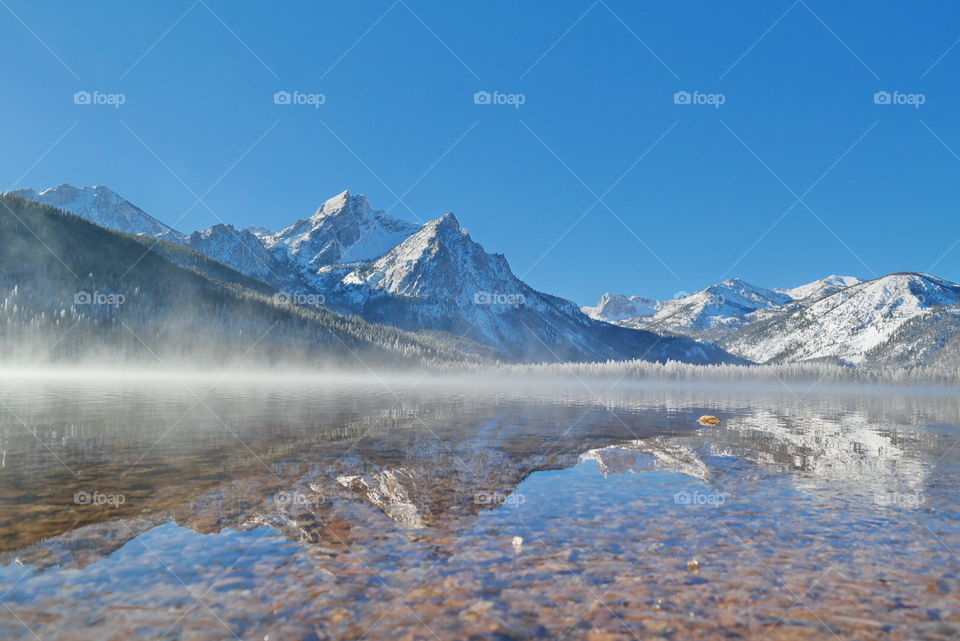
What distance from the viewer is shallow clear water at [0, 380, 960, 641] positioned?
998cm

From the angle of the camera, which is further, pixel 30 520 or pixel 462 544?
pixel 30 520

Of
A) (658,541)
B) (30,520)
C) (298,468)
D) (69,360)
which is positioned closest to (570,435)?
(298,468)

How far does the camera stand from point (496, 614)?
10.3 meters

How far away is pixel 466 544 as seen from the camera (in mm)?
14250

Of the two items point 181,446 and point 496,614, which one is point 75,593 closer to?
point 496,614

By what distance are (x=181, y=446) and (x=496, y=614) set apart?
25399mm

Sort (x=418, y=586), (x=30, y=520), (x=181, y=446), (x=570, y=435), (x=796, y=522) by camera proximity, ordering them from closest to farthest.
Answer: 1. (x=418, y=586)
2. (x=30, y=520)
3. (x=796, y=522)
4. (x=181, y=446)
5. (x=570, y=435)

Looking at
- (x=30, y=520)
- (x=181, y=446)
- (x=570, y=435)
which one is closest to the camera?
(x=30, y=520)

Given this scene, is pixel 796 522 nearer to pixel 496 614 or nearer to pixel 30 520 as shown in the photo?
pixel 496 614

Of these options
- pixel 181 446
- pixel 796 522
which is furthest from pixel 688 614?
pixel 181 446

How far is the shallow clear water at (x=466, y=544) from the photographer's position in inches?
393

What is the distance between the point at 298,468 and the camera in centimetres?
2383

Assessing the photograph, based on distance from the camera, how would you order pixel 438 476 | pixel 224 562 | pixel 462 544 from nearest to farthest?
pixel 224 562 < pixel 462 544 < pixel 438 476

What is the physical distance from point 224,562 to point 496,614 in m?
6.71
